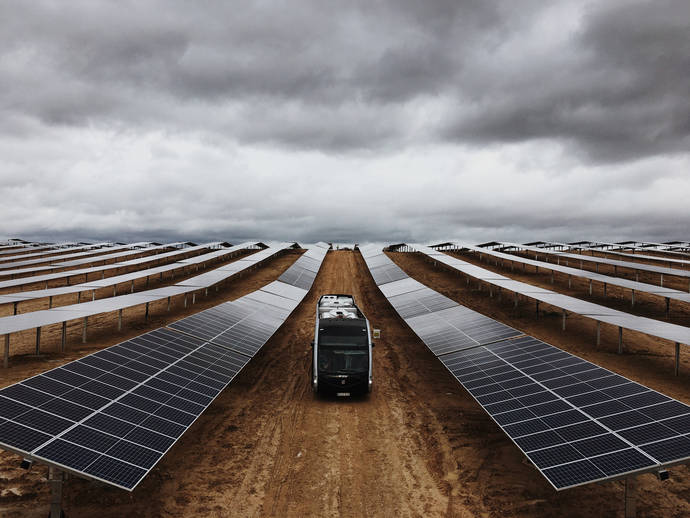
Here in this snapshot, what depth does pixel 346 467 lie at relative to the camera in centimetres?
1234

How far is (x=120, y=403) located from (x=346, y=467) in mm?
7130

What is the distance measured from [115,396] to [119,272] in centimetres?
4947

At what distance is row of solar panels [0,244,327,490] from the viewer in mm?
8242

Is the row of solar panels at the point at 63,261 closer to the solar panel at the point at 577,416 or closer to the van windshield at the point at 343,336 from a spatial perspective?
the van windshield at the point at 343,336

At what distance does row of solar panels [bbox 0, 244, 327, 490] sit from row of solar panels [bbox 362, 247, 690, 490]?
31.3ft

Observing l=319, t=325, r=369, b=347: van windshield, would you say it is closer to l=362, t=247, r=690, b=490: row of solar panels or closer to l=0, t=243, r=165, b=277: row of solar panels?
l=362, t=247, r=690, b=490: row of solar panels

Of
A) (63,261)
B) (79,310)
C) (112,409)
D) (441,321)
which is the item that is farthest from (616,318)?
(63,261)

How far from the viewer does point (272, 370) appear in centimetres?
2144

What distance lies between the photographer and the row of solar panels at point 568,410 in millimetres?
8758

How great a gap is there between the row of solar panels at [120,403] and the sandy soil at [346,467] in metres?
2.03

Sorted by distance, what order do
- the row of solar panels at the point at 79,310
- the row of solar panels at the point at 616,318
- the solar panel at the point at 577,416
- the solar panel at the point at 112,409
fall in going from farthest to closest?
the row of solar panels at the point at 79,310 → the row of solar panels at the point at 616,318 → the solar panel at the point at 577,416 → the solar panel at the point at 112,409

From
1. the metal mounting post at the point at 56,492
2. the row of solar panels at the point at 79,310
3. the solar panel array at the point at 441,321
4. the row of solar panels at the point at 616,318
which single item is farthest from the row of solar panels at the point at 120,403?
the row of solar panels at the point at 616,318

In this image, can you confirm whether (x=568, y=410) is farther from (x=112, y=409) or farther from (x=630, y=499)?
(x=112, y=409)

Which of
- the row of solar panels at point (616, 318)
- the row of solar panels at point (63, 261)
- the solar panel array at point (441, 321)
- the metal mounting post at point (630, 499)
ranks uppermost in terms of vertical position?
the row of solar panels at point (63, 261)
